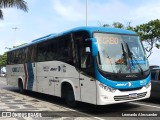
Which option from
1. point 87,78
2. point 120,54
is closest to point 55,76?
point 87,78

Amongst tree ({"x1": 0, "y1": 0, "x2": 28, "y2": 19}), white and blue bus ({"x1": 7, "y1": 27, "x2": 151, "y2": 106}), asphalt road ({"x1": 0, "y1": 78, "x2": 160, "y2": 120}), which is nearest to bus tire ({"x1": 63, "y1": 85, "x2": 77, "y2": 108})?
white and blue bus ({"x1": 7, "y1": 27, "x2": 151, "y2": 106})

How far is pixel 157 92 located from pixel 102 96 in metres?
4.00

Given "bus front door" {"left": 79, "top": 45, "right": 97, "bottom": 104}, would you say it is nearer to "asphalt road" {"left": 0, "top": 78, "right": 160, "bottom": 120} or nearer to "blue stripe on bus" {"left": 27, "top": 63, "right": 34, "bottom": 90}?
"asphalt road" {"left": 0, "top": 78, "right": 160, "bottom": 120}

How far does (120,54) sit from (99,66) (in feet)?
3.23

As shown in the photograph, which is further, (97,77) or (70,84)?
(70,84)

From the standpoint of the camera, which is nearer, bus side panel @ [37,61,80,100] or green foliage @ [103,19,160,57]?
bus side panel @ [37,61,80,100]

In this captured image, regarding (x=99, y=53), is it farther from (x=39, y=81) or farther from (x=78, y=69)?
(x=39, y=81)

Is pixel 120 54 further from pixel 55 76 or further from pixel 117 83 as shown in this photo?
pixel 55 76

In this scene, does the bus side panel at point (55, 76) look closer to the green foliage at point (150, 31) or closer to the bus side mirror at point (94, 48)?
the bus side mirror at point (94, 48)

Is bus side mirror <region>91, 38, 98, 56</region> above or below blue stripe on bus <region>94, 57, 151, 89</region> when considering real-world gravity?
above

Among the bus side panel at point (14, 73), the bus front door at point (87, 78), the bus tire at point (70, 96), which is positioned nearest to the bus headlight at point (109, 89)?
the bus front door at point (87, 78)

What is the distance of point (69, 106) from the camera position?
12.6 metres

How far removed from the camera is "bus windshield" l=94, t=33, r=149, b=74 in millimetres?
10359

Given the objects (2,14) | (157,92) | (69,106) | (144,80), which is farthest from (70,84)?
(2,14)
